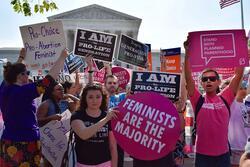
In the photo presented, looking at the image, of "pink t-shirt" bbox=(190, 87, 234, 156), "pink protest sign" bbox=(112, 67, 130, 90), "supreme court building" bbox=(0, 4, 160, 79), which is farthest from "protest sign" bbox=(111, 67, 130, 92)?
"supreme court building" bbox=(0, 4, 160, 79)

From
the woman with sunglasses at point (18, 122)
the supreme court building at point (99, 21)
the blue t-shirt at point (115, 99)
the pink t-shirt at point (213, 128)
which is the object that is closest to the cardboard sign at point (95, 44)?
the blue t-shirt at point (115, 99)

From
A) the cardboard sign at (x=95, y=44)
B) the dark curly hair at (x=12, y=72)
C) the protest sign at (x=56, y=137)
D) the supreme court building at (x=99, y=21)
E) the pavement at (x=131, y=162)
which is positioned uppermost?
the supreme court building at (x=99, y=21)

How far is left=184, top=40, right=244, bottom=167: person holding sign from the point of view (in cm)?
388

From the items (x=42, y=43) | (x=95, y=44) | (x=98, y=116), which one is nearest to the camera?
(x=98, y=116)

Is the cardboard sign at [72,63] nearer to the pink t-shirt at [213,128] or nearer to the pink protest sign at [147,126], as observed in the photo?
the pink t-shirt at [213,128]

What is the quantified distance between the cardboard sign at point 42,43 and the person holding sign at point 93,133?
211 cm

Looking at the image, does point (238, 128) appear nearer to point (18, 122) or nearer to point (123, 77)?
A: point (18, 122)

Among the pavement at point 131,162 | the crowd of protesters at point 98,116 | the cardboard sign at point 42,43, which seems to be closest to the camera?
the crowd of protesters at point 98,116

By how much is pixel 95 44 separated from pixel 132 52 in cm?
106

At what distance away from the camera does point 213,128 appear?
3883 mm

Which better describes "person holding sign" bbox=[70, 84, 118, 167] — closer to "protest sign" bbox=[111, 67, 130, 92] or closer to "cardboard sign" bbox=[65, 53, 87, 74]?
"protest sign" bbox=[111, 67, 130, 92]

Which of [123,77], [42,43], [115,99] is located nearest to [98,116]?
[115,99]

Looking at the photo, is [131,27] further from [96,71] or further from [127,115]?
[127,115]

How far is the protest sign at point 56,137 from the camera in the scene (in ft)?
15.6
